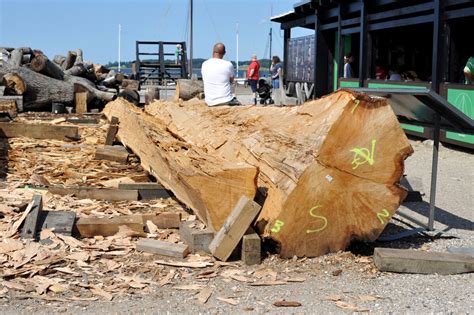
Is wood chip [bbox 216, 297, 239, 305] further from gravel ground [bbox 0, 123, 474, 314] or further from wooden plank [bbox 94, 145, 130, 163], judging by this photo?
wooden plank [bbox 94, 145, 130, 163]

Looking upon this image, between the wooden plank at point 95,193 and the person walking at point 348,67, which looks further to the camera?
Result: the person walking at point 348,67

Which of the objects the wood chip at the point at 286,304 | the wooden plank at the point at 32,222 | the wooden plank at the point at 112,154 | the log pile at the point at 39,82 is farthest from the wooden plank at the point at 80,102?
the wood chip at the point at 286,304

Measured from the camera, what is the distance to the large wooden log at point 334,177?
5.01 m

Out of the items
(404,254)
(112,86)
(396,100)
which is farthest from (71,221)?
(112,86)

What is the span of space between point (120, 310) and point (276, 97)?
2005cm

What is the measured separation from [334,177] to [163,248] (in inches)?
57.7

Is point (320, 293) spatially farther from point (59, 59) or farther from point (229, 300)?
point (59, 59)

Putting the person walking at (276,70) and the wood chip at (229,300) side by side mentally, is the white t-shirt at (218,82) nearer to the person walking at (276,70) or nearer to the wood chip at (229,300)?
the wood chip at (229,300)

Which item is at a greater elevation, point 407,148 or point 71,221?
point 407,148

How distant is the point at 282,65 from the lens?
25688 mm

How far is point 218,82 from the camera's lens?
30.8 feet

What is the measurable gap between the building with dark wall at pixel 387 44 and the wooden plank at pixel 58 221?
7991mm

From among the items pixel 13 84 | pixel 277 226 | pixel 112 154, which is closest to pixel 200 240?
pixel 277 226

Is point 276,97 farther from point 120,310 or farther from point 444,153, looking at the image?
point 120,310
